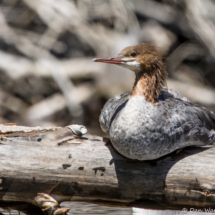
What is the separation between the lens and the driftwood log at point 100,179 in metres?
2.58

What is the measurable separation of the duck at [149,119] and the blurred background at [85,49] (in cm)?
266

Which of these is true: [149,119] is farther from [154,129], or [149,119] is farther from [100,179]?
[100,179]

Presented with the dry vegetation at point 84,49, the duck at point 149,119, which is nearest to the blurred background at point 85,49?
the dry vegetation at point 84,49

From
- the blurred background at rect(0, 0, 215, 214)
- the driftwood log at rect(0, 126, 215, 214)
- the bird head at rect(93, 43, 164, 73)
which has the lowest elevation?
the driftwood log at rect(0, 126, 215, 214)

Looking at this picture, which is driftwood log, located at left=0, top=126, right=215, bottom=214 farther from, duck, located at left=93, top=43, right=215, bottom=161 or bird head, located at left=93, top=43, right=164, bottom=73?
bird head, located at left=93, top=43, right=164, bottom=73

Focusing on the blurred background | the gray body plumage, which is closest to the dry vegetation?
the blurred background

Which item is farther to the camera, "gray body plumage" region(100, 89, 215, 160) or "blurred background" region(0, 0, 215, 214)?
"blurred background" region(0, 0, 215, 214)

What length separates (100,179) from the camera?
103 inches

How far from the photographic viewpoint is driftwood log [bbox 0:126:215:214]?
2584mm

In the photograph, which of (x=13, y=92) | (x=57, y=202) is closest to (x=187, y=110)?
(x=57, y=202)

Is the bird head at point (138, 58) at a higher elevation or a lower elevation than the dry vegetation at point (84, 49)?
lower

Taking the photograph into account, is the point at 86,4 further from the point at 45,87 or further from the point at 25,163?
the point at 25,163

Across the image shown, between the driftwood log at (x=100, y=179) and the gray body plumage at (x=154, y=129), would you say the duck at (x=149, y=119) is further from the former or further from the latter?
the driftwood log at (x=100, y=179)

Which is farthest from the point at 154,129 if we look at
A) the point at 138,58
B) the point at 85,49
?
the point at 85,49
